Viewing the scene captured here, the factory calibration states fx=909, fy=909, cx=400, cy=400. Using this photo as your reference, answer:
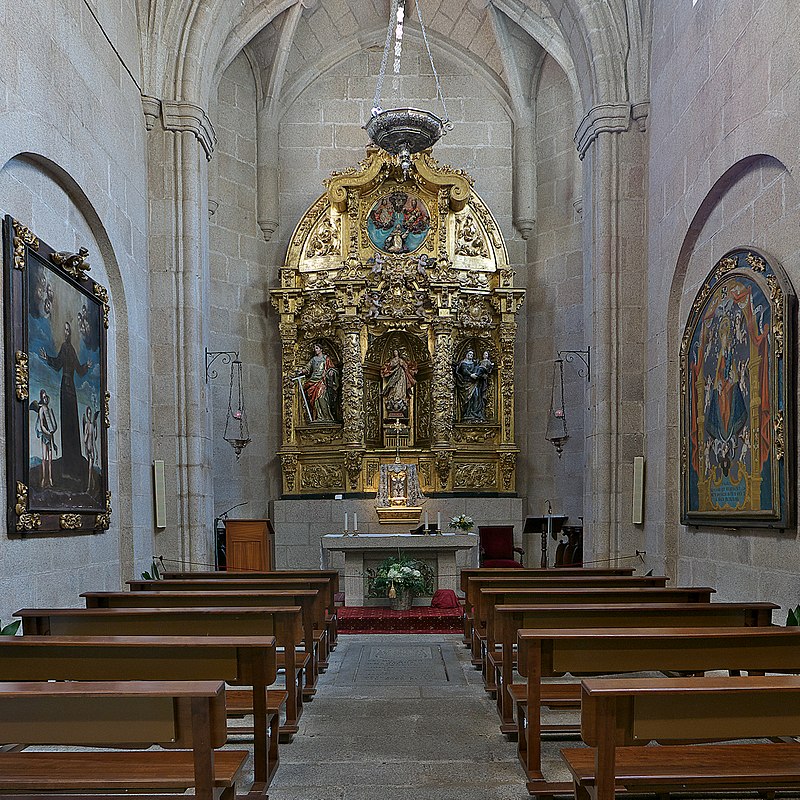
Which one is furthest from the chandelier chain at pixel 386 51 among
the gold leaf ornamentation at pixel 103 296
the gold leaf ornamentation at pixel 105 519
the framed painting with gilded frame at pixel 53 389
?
the gold leaf ornamentation at pixel 105 519

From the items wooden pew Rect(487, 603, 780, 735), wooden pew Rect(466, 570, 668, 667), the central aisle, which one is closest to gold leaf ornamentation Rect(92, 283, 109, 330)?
the central aisle

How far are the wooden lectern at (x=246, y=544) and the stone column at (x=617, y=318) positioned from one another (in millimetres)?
4407

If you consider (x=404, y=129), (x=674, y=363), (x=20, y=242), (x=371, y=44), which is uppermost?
(x=371, y=44)

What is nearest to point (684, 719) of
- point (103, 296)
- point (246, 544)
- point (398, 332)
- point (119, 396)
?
point (103, 296)

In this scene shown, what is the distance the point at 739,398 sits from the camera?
8078mm

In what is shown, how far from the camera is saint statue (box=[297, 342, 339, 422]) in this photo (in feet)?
51.6

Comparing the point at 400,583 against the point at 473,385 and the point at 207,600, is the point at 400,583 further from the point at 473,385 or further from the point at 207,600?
the point at 473,385

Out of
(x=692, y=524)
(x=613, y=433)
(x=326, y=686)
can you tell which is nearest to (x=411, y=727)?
(x=326, y=686)

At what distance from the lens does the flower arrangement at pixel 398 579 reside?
10859mm

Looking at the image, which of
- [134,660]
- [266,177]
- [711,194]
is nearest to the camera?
[134,660]

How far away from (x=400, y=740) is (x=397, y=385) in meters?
10.5

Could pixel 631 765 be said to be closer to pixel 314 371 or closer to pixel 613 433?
pixel 613 433

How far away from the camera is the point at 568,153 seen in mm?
16188

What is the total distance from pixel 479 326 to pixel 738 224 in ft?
24.5
